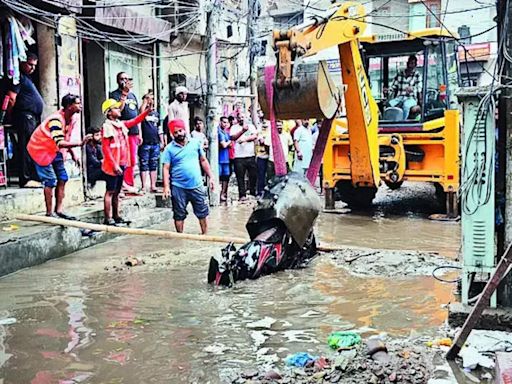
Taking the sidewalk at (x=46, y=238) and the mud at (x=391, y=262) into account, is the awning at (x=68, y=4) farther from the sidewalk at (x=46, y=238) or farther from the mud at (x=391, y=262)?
the mud at (x=391, y=262)

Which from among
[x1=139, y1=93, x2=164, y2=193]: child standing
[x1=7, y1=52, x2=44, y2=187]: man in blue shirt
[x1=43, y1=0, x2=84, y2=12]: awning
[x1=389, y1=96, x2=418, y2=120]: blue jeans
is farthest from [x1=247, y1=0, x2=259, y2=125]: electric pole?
[x1=7, y1=52, x2=44, y2=187]: man in blue shirt

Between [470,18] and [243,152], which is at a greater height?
[470,18]

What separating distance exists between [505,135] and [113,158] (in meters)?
5.68

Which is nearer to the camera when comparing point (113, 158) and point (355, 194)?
point (113, 158)

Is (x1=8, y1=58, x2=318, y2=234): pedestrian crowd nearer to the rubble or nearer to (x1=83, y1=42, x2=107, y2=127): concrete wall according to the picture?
(x1=83, y1=42, x2=107, y2=127): concrete wall

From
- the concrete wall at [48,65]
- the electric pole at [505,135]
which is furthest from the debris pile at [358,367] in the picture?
the concrete wall at [48,65]

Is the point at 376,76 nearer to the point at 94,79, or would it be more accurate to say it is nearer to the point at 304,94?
the point at 304,94

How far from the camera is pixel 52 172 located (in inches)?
327

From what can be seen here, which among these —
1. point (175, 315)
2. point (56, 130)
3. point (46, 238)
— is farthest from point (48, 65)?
point (175, 315)

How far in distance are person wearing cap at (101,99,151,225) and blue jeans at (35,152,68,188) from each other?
71 cm

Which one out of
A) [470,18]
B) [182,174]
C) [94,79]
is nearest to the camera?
[182,174]

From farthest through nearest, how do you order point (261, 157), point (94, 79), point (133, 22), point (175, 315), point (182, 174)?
point (261, 157) < point (94, 79) < point (133, 22) < point (182, 174) < point (175, 315)

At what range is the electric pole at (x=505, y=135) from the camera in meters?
4.80

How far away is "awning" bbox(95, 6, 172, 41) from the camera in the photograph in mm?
11884
